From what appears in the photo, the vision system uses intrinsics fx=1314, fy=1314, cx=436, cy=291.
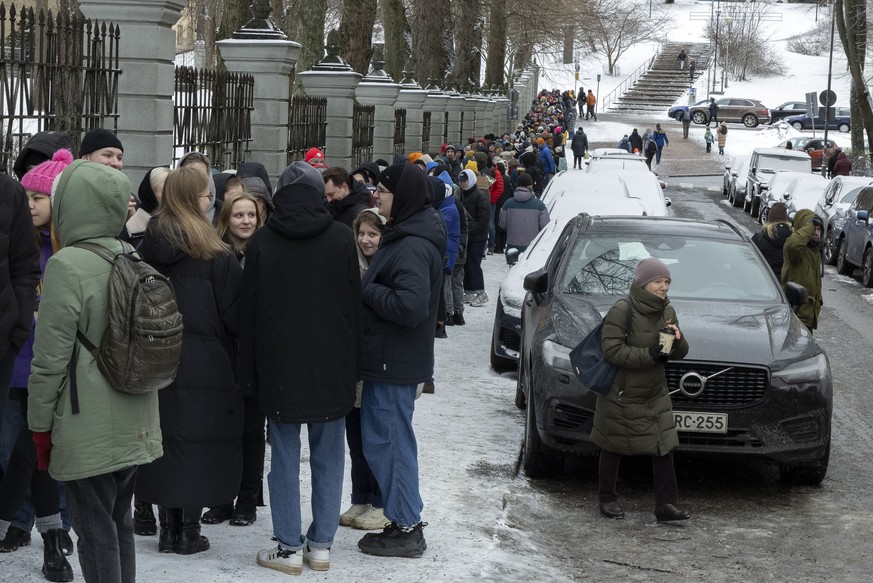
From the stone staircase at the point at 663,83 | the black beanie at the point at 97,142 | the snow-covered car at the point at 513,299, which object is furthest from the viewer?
the stone staircase at the point at 663,83

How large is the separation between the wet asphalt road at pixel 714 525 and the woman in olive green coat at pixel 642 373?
0.49 metres

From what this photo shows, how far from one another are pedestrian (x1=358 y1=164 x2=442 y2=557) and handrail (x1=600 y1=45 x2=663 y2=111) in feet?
272

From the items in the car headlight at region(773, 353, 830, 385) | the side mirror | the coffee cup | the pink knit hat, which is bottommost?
the car headlight at region(773, 353, 830, 385)

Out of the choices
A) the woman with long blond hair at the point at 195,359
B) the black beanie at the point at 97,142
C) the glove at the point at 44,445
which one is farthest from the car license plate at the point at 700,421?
the glove at the point at 44,445

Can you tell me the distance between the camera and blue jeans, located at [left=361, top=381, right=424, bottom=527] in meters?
5.93

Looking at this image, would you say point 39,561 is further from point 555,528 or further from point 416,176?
point 555,528

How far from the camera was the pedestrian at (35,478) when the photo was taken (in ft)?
17.4

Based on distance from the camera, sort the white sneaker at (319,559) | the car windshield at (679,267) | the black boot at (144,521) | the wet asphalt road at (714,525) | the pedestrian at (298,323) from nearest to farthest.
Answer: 1. the pedestrian at (298,323)
2. the white sneaker at (319,559)
3. the black boot at (144,521)
4. the wet asphalt road at (714,525)
5. the car windshield at (679,267)

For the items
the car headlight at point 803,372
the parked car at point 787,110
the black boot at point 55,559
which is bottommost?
the black boot at point 55,559

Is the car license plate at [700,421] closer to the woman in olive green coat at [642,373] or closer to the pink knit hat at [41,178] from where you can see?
the woman in olive green coat at [642,373]

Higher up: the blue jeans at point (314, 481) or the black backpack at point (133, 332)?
the black backpack at point (133, 332)

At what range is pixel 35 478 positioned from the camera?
5.39m

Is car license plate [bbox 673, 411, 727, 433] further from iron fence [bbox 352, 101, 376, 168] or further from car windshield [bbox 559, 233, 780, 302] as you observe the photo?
iron fence [bbox 352, 101, 376, 168]

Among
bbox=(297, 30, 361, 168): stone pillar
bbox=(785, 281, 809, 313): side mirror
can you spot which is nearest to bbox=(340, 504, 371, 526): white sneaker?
bbox=(785, 281, 809, 313): side mirror
